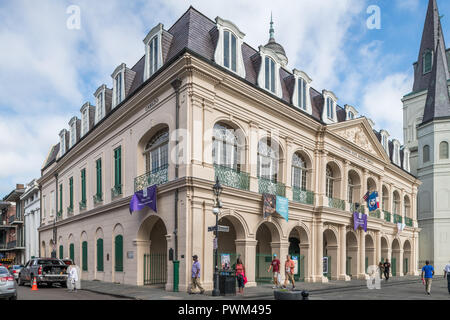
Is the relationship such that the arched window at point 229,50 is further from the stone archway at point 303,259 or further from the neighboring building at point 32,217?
the neighboring building at point 32,217

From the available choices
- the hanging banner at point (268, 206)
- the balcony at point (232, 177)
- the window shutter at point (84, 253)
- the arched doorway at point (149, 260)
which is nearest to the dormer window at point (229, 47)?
the balcony at point (232, 177)

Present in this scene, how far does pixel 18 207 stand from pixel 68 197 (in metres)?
28.3

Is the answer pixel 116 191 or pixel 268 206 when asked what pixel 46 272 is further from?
pixel 268 206

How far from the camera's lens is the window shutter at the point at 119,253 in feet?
73.4

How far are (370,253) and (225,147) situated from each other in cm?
1763

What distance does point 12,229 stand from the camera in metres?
60.6

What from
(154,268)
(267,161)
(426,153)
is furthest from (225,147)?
(426,153)

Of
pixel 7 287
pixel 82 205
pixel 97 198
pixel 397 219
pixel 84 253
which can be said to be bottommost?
pixel 84 253

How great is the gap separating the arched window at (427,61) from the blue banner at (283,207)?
37.3 m

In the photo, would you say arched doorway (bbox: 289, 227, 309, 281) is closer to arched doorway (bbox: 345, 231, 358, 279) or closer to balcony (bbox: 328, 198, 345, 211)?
balcony (bbox: 328, 198, 345, 211)

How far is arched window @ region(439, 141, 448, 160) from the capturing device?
140ft

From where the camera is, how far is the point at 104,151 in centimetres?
2548

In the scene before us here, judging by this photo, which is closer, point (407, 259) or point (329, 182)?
point (329, 182)
